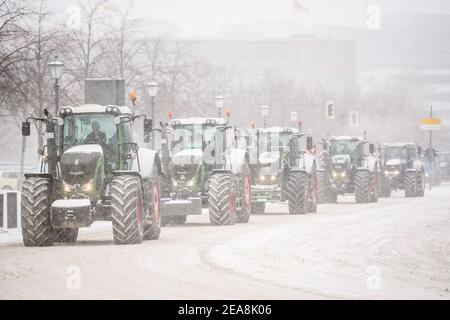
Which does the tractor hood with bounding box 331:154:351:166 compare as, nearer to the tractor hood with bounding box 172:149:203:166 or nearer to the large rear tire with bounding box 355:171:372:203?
the large rear tire with bounding box 355:171:372:203

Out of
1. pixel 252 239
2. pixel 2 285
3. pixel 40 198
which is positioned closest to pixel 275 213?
pixel 252 239

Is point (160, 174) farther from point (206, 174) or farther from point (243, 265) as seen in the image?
point (243, 265)

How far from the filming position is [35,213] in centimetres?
2320

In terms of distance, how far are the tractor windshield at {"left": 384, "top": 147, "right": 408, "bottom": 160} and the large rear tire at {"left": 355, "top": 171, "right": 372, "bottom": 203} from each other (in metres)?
10.6

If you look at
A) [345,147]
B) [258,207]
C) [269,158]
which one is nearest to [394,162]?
[345,147]

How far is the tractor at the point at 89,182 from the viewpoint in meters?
23.2

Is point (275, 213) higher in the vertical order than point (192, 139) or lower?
lower

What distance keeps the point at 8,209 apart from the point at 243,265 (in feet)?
38.1

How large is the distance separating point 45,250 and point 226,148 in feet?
35.0

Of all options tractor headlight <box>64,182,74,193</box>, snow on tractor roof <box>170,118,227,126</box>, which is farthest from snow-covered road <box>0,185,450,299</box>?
snow on tractor roof <box>170,118,227,126</box>

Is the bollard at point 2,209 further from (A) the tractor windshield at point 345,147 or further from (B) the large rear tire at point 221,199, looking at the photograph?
(A) the tractor windshield at point 345,147

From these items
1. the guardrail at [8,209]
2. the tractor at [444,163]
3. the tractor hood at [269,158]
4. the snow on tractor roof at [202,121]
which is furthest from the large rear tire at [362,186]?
the tractor at [444,163]

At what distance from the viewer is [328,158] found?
49844 mm
